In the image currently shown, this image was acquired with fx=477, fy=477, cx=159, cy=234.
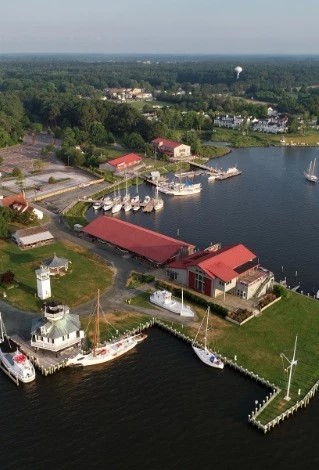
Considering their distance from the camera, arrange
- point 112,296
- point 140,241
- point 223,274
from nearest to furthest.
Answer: point 223,274 → point 112,296 → point 140,241

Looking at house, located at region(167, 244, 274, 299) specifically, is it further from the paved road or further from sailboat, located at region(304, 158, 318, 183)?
sailboat, located at region(304, 158, 318, 183)

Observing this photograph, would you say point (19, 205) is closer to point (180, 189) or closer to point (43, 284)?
point (43, 284)

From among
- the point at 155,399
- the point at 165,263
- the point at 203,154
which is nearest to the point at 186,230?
the point at 165,263

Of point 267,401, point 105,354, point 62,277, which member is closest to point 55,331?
point 105,354

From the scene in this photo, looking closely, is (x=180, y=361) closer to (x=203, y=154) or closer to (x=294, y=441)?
(x=294, y=441)

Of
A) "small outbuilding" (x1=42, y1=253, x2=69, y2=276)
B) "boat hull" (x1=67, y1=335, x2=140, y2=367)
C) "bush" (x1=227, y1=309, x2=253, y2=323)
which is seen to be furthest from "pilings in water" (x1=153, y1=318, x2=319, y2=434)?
"small outbuilding" (x1=42, y1=253, x2=69, y2=276)

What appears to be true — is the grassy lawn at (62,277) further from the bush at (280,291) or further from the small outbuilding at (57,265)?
the bush at (280,291)

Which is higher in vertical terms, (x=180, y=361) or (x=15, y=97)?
(x=15, y=97)
